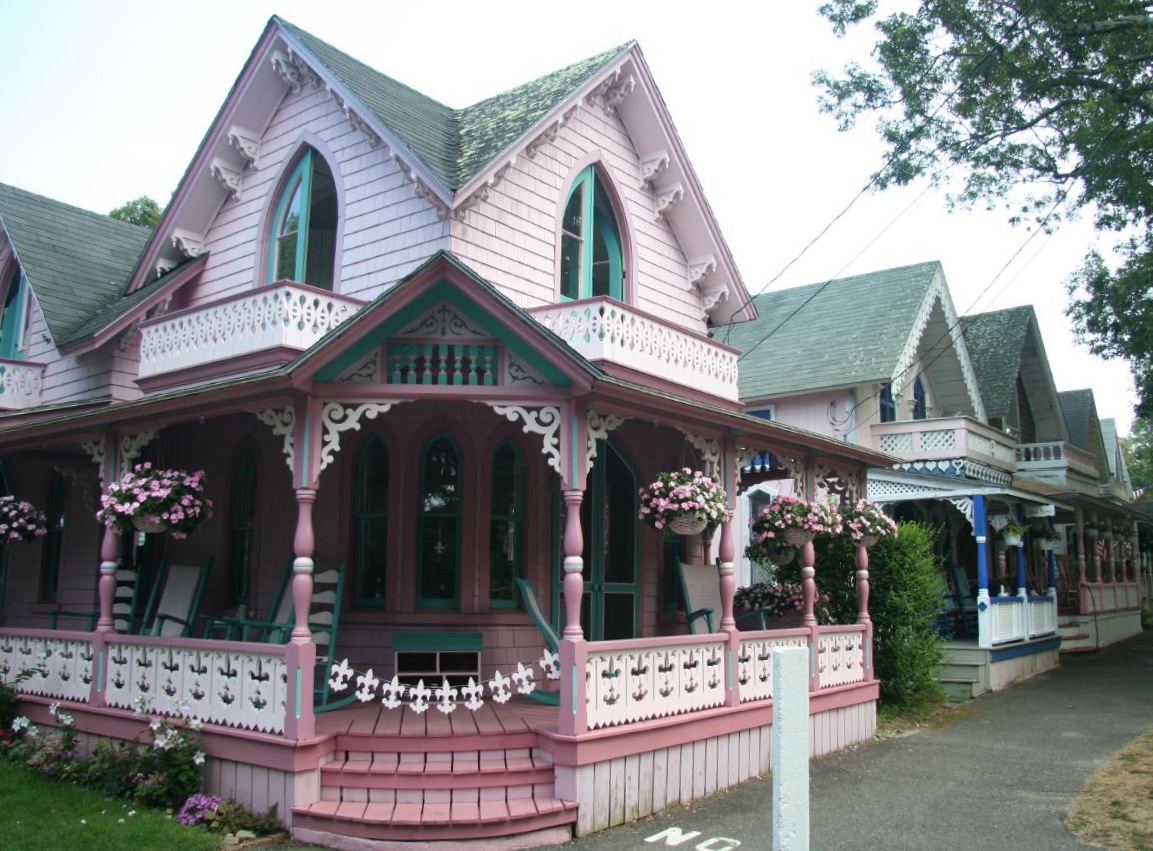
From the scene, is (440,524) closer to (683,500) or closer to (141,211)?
(683,500)

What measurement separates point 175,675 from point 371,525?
2667 mm

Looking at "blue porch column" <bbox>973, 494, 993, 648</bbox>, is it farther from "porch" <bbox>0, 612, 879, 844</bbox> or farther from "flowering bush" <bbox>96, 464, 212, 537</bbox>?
"flowering bush" <bbox>96, 464, 212, 537</bbox>

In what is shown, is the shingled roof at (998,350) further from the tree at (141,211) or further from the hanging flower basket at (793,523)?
the tree at (141,211)

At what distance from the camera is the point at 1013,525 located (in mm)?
20016

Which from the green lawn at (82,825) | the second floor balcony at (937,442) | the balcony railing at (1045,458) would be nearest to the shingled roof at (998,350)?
the balcony railing at (1045,458)

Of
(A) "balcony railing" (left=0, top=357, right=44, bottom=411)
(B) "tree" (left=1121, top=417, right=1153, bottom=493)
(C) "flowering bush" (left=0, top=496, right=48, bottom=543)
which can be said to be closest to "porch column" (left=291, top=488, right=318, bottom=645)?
(C) "flowering bush" (left=0, top=496, right=48, bottom=543)

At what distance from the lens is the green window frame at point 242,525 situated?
40.7 ft

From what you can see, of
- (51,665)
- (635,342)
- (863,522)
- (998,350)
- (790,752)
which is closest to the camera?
(790,752)

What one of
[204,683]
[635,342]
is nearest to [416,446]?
[635,342]

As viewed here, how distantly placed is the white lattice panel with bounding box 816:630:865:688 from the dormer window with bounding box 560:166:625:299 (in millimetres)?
5106

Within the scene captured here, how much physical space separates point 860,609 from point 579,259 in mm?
5878

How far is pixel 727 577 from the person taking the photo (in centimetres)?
1045

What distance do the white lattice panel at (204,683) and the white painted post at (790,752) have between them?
5.59 meters

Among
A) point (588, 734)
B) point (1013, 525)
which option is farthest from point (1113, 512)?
point (588, 734)
